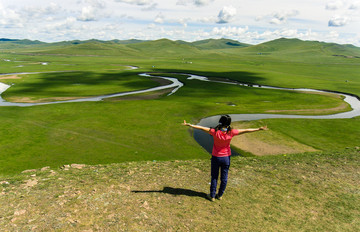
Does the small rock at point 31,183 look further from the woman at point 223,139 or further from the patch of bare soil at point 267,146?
the patch of bare soil at point 267,146

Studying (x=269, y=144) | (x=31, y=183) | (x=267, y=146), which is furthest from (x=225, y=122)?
(x=269, y=144)

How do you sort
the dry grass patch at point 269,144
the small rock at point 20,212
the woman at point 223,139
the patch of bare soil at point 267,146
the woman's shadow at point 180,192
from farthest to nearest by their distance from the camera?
the dry grass patch at point 269,144, the patch of bare soil at point 267,146, the woman's shadow at point 180,192, the woman at point 223,139, the small rock at point 20,212

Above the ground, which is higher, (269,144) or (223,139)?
(223,139)

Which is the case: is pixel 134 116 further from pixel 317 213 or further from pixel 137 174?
pixel 317 213

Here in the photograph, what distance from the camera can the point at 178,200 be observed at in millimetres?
12203

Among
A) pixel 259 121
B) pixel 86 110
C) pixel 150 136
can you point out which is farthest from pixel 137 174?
pixel 86 110

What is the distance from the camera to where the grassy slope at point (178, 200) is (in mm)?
10359

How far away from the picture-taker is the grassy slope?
1036 centimetres

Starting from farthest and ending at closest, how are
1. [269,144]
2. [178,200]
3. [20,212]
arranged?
[269,144], [178,200], [20,212]

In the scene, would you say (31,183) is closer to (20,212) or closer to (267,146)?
(20,212)

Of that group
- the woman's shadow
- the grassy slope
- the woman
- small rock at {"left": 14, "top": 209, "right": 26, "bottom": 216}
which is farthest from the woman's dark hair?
small rock at {"left": 14, "top": 209, "right": 26, "bottom": 216}

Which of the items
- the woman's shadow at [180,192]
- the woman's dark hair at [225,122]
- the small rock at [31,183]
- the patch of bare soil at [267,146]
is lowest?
the patch of bare soil at [267,146]

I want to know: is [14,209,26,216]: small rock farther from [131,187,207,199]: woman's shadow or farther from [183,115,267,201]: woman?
[183,115,267,201]: woman

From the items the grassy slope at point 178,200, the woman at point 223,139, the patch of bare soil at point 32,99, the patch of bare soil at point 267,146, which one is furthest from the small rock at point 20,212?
the patch of bare soil at point 32,99
